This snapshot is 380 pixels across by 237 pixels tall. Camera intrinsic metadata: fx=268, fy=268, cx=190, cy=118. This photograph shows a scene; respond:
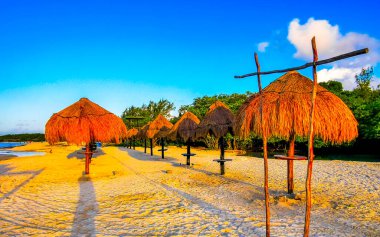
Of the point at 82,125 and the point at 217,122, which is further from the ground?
the point at 217,122

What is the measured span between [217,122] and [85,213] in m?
6.19

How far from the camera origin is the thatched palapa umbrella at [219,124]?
33.4 feet

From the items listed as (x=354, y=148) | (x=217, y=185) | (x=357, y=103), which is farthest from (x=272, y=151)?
(x=217, y=185)

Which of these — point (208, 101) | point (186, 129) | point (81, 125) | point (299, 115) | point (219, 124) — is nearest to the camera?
point (299, 115)

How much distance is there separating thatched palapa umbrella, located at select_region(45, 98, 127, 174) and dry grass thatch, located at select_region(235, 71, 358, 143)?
616cm

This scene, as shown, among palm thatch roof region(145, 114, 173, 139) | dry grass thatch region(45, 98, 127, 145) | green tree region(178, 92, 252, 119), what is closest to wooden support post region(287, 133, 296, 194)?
dry grass thatch region(45, 98, 127, 145)

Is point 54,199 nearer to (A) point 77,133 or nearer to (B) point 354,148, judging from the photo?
(A) point 77,133

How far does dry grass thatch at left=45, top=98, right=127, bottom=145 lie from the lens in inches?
396

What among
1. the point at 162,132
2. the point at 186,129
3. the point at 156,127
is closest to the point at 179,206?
the point at 186,129

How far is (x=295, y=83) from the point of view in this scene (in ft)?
22.1

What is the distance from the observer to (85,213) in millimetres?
5727

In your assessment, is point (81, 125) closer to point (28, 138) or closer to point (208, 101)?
point (208, 101)

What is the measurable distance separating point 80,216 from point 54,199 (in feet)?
6.24

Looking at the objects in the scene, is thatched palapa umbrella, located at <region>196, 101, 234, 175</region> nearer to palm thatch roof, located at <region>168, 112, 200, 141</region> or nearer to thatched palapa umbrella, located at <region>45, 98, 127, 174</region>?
palm thatch roof, located at <region>168, 112, 200, 141</region>
